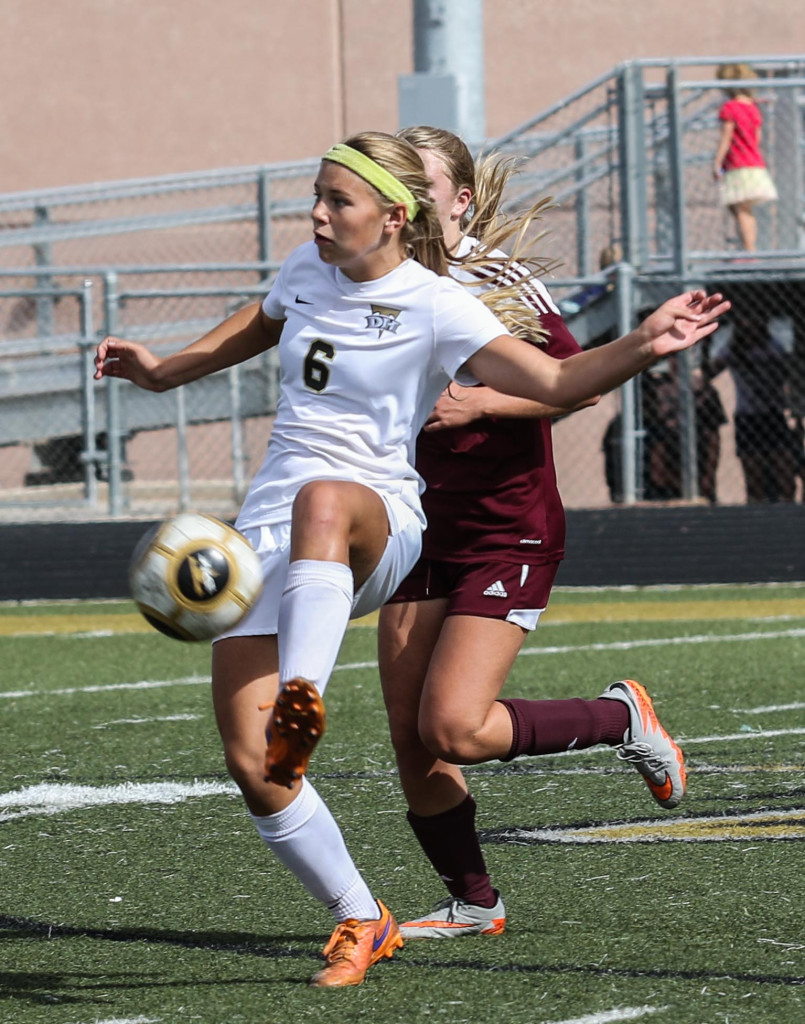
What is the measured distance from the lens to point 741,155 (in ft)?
45.8

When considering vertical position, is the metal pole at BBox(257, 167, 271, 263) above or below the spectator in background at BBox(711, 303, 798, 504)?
above

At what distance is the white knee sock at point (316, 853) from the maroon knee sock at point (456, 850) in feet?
1.46

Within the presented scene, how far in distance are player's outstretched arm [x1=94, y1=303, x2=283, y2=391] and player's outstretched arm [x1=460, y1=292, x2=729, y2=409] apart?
0.65 m

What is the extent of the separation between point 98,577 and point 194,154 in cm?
1158

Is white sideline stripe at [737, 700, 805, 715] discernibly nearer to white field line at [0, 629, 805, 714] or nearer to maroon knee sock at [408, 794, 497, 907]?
white field line at [0, 629, 805, 714]

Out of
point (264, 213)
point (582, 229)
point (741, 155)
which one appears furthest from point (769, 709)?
point (264, 213)

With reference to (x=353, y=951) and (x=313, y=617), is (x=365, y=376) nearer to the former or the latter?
(x=313, y=617)

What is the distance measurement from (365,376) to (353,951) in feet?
4.08

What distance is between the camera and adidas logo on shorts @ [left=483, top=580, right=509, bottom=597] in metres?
4.61

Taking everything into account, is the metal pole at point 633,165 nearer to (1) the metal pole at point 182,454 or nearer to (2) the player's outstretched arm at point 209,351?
(1) the metal pole at point 182,454

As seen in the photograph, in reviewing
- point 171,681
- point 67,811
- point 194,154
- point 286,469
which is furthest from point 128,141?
point 286,469

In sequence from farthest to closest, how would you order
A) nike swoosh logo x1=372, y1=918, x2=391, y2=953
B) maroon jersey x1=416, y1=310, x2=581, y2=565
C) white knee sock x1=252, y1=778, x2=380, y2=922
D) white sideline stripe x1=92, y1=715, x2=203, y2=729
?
white sideline stripe x1=92, y1=715, x2=203, y2=729, maroon jersey x1=416, y1=310, x2=581, y2=565, nike swoosh logo x1=372, y1=918, x2=391, y2=953, white knee sock x1=252, y1=778, x2=380, y2=922

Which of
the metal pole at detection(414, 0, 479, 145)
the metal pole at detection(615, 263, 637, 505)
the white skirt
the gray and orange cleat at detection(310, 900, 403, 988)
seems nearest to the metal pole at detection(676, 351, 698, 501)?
the metal pole at detection(615, 263, 637, 505)

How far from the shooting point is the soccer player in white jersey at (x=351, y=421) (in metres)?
3.93
